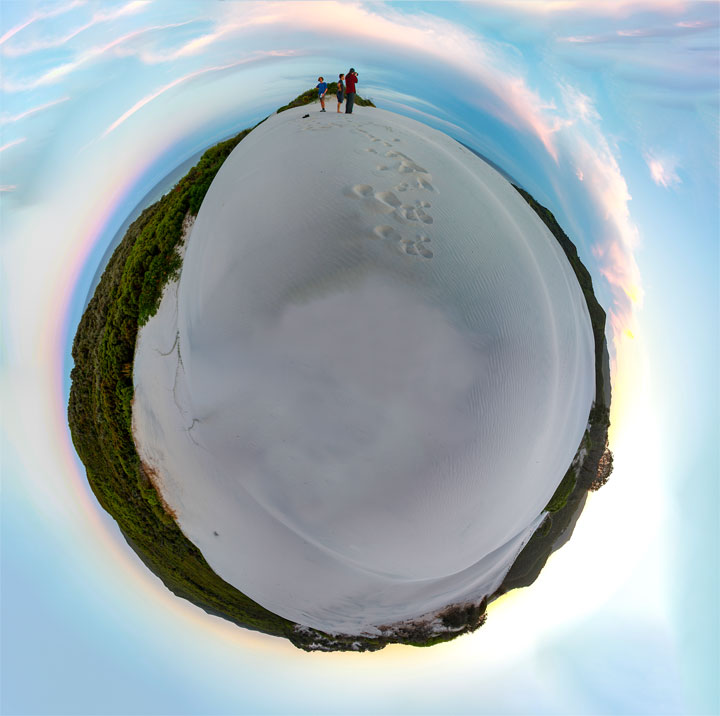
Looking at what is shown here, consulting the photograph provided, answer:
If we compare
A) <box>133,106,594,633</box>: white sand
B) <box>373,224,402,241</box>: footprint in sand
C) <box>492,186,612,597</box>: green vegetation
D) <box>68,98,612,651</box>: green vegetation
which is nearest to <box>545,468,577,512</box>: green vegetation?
<box>492,186,612,597</box>: green vegetation

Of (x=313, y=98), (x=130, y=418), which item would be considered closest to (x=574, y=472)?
(x=130, y=418)

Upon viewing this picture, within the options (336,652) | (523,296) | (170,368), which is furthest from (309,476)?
(336,652)

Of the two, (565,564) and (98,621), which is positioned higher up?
(565,564)

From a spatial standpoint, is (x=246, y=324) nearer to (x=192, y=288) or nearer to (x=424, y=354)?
(x=192, y=288)

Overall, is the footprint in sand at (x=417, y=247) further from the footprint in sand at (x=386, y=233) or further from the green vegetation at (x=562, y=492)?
the green vegetation at (x=562, y=492)

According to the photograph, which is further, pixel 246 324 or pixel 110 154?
pixel 110 154

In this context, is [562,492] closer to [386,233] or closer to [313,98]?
[386,233]

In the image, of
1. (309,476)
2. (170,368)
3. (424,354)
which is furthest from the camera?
(170,368)
